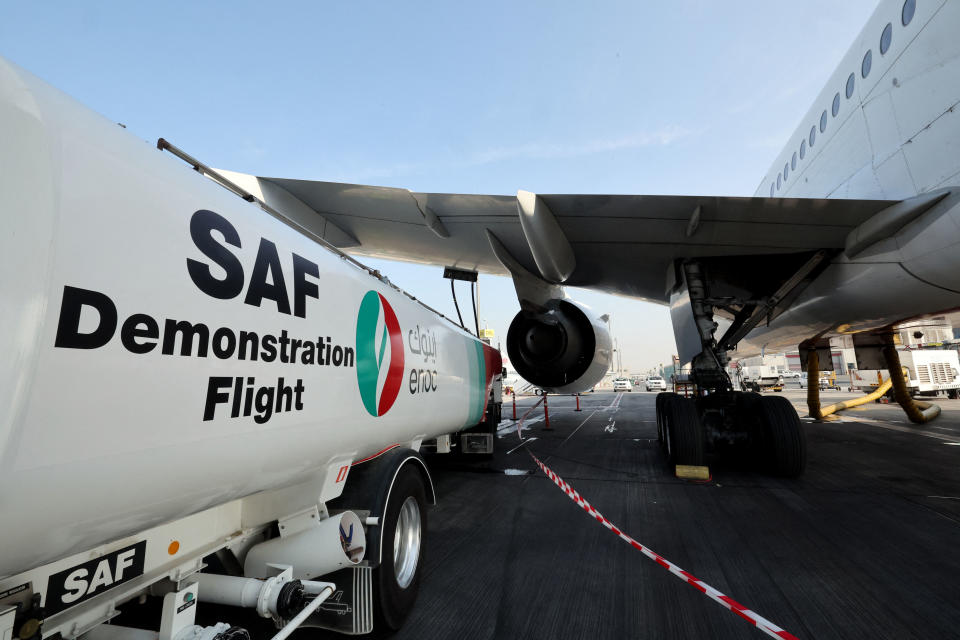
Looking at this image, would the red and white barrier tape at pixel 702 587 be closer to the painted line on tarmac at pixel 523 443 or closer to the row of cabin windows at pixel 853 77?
the painted line on tarmac at pixel 523 443

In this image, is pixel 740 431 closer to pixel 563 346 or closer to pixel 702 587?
pixel 563 346

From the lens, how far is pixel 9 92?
3.21 ft

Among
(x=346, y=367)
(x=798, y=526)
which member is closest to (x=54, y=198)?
(x=346, y=367)

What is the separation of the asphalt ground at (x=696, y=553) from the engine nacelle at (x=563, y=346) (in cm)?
141

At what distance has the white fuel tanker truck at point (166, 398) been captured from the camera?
0.95 meters

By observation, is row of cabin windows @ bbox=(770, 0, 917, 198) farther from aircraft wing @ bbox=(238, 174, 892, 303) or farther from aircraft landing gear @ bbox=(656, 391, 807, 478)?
aircraft landing gear @ bbox=(656, 391, 807, 478)

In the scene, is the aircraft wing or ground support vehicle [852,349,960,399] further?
ground support vehicle [852,349,960,399]

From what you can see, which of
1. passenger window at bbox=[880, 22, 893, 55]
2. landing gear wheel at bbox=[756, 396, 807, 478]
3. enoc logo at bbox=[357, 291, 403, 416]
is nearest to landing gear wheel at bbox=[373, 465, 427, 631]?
enoc logo at bbox=[357, 291, 403, 416]

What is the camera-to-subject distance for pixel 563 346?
6559 mm

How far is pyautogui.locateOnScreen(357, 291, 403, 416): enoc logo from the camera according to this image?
90.8 inches

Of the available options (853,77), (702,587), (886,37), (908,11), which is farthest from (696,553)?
(853,77)

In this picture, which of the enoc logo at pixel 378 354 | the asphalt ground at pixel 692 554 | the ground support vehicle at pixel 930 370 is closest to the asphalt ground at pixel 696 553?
the asphalt ground at pixel 692 554

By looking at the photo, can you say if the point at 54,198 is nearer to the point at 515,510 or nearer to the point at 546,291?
the point at 515,510

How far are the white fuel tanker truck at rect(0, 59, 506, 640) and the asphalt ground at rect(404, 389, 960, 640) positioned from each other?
874mm
